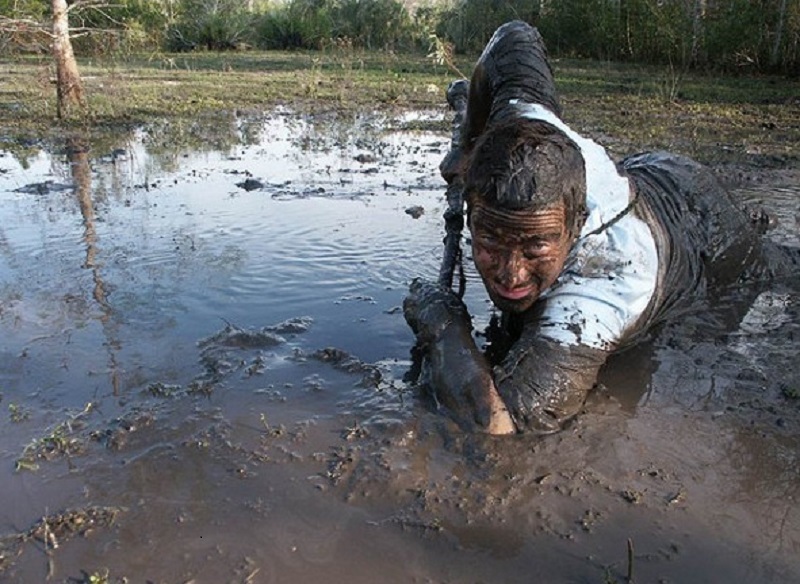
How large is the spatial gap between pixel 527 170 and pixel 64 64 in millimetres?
9050

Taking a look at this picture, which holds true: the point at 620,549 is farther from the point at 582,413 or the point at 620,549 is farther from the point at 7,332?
the point at 7,332

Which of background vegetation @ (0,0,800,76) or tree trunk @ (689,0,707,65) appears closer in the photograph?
background vegetation @ (0,0,800,76)

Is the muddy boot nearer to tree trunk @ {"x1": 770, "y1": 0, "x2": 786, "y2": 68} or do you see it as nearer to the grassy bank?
the grassy bank

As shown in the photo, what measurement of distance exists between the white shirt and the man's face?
86 mm

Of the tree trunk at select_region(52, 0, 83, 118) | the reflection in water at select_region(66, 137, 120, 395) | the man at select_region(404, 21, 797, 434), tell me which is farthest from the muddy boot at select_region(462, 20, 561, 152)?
the tree trunk at select_region(52, 0, 83, 118)

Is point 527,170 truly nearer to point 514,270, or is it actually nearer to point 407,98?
point 514,270

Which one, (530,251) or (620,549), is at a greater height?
(530,251)

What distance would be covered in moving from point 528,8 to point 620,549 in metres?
22.4

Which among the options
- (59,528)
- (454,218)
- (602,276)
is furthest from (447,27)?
(59,528)

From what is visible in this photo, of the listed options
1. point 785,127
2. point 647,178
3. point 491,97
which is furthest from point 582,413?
point 785,127

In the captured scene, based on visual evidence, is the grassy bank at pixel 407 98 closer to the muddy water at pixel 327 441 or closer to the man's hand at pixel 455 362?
the muddy water at pixel 327 441

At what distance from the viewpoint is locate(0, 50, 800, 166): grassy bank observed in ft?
29.9

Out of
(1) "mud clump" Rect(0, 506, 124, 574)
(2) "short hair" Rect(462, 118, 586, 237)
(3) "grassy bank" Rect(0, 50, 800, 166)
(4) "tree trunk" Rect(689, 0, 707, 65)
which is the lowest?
(1) "mud clump" Rect(0, 506, 124, 574)

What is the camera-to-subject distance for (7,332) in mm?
3537
